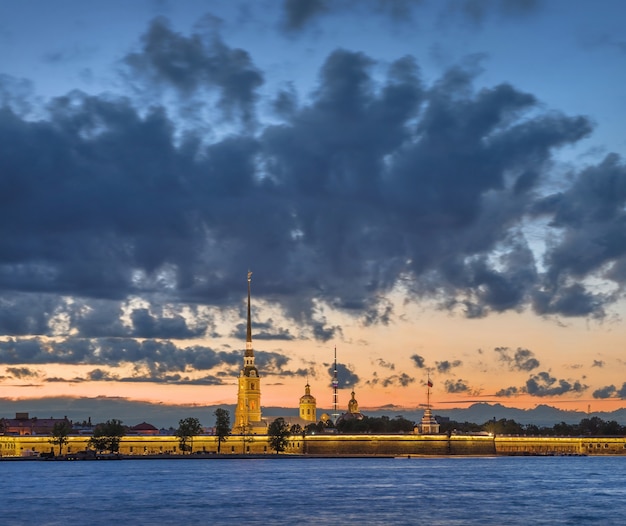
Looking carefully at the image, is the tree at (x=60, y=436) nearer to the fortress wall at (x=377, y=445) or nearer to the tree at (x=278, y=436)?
the tree at (x=278, y=436)

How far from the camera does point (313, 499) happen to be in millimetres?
79625

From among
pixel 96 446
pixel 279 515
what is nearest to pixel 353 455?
pixel 96 446

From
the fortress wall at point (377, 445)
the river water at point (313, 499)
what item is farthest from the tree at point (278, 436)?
the river water at point (313, 499)

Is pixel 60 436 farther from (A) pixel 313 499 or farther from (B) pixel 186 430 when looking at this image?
(A) pixel 313 499

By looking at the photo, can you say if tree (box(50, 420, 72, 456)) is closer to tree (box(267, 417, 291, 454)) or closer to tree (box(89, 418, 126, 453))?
tree (box(89, 418, 126, 453))

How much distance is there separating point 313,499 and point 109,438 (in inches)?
4544

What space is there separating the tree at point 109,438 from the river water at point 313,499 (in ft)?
216

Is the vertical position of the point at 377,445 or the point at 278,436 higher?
the point at 278,436

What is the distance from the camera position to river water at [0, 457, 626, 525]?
214ft

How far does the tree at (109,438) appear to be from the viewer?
186 meters

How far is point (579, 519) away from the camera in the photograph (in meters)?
66.1

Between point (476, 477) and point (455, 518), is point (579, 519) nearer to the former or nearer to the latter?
point (455, 518)

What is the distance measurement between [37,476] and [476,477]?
51.0 m

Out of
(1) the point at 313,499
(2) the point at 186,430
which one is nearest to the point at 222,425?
(2) the point at 186,430
